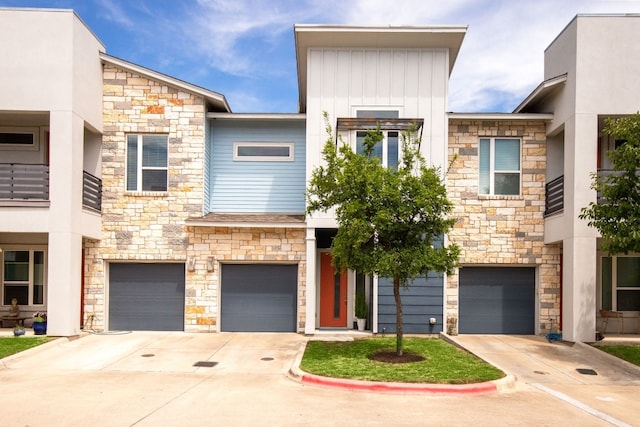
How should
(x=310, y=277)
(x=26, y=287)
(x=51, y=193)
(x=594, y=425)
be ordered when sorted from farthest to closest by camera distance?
(x=26, y=287) < (x=310, y=277) < (x=51, y=193) < (x=594, y=425)

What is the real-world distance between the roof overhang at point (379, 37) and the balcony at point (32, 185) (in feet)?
23.5

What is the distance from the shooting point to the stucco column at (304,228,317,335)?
15617 millimetres

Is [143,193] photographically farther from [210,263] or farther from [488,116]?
[488,116]

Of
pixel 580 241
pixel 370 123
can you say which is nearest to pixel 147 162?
Result: pixel 370 123

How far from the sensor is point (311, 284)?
15.6 meters

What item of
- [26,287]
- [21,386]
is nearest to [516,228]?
[21,386]

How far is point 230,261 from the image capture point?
1642 centimetres

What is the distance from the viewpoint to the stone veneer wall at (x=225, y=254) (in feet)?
53.1

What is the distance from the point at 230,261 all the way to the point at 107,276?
370cm

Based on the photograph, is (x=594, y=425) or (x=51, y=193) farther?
(x=51, y=193)

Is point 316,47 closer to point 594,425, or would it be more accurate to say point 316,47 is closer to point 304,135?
point 304,135

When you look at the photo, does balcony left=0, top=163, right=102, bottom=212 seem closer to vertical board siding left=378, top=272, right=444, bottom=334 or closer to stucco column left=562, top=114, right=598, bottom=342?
vertical board siding left=378, top=272, right=444, bottom=334

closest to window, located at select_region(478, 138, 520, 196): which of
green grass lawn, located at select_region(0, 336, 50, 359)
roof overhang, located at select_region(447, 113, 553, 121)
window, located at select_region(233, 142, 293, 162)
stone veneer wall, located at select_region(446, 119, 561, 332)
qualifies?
stone veneer wall, located at select_region(446, 119, 561, 332)

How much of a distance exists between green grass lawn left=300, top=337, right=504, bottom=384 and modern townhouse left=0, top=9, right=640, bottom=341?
6.93ft
